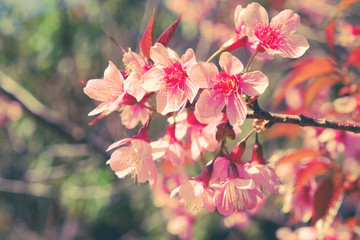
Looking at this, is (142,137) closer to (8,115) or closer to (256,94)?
(256,94)

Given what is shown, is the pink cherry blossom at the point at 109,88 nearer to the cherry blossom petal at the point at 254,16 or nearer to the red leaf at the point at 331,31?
the cherry blossom petal at the point at 254,16

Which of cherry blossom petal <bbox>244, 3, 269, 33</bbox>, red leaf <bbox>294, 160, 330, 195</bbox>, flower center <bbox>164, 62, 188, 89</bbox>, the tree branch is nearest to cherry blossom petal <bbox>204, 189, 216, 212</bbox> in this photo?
flower center <bbox>164, 62, 188, 89</bbox>

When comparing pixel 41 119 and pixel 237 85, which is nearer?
pixel 237 85

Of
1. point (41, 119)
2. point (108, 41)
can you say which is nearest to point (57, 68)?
point (108, 41)

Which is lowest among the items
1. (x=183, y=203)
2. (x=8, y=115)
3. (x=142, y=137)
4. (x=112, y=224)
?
(x=112, y=224)

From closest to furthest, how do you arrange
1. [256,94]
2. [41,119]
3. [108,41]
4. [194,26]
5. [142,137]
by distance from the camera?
1. [256,94]
2. [142,137]
3. [41,119]
4. [108,41]
5. [194,26]

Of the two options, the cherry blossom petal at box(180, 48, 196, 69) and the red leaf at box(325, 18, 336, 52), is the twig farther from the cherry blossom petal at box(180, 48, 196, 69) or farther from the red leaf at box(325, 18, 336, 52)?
the red leaf at box(325, 18, 336, 52)

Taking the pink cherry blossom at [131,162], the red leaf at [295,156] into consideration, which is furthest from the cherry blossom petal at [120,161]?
the red leaf at [295,156]
